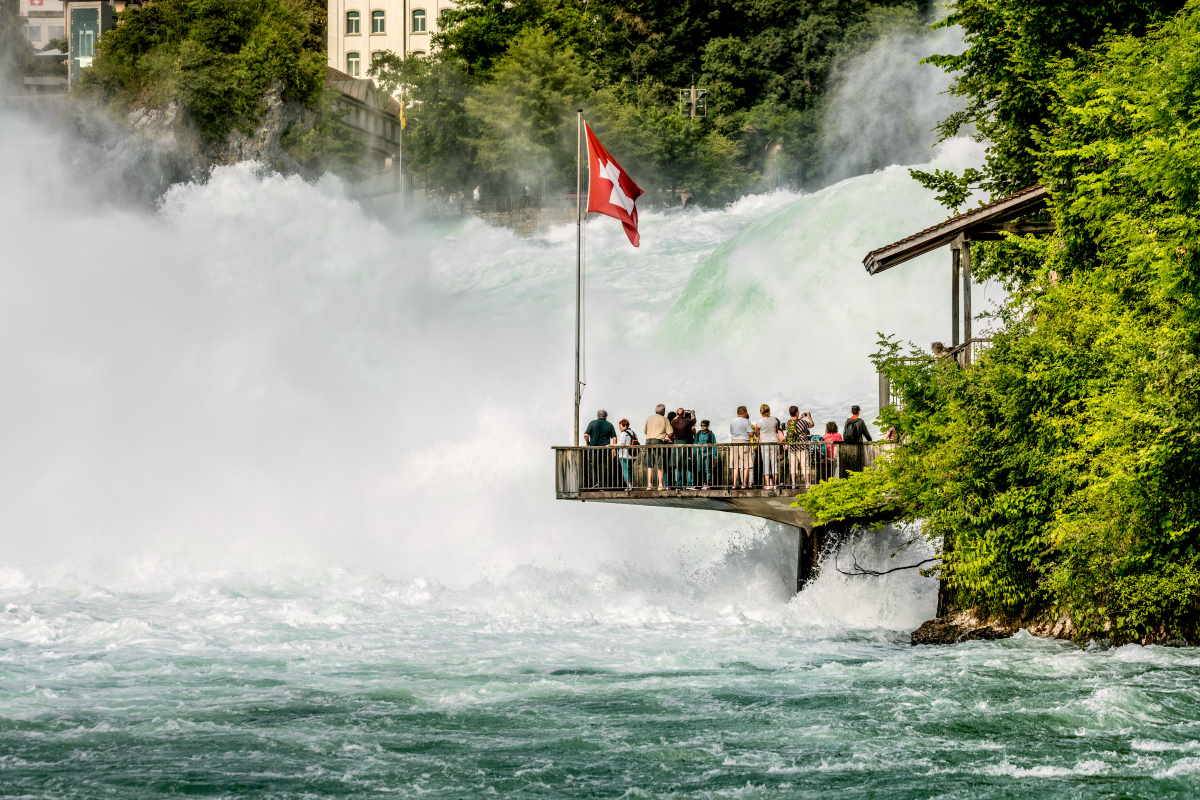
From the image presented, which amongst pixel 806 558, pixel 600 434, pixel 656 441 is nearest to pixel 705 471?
pixel 656 441

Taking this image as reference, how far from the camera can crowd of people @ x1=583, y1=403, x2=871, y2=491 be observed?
28859 millimetres

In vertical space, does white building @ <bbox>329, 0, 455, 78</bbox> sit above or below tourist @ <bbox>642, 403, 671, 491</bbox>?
above

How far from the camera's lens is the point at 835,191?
199 ft

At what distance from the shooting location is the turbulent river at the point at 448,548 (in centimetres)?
1969

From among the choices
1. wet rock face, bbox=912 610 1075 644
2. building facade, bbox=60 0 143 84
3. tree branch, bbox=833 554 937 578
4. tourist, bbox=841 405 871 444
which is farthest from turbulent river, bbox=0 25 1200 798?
building facade, bbox=60 0 143 84

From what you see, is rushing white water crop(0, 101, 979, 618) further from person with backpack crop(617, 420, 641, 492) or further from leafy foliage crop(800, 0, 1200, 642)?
leafy foliage crop(800, 0, 1200, 642)

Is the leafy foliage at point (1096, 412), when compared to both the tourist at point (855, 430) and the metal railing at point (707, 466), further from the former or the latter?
the tourist at point (855, 430)

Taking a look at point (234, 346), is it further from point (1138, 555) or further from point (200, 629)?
point (1138, 555)

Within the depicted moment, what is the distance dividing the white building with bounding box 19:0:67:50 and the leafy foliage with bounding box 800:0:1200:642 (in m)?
149

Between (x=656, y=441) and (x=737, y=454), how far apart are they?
55.1 inches

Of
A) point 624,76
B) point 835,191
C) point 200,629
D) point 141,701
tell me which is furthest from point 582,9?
point 141,701

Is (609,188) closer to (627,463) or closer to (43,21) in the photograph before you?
(627,463)

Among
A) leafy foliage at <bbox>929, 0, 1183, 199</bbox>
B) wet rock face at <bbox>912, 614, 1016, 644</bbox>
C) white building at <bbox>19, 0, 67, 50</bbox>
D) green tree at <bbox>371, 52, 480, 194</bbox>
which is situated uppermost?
white building at <bbox>19, 0, 67, 50</bbox>

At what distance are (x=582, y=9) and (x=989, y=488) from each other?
81.0 m
